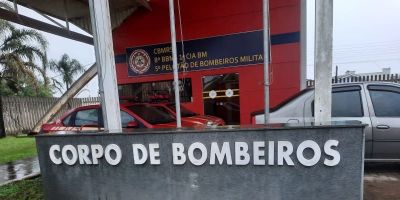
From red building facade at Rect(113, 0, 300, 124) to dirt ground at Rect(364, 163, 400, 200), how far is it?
359 centimetres

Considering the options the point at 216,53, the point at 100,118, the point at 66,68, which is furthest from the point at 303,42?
the point at 66,68

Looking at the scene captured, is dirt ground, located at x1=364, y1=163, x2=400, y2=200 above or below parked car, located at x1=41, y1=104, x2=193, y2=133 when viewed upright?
below

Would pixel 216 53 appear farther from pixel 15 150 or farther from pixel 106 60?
pixel 15 150

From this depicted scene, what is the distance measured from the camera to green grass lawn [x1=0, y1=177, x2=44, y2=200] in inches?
184

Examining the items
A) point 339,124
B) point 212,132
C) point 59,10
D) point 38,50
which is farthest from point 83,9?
point 339,124

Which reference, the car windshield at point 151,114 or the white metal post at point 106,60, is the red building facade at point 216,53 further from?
the white metal post at point 106,60

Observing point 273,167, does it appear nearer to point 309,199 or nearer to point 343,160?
point 309,199

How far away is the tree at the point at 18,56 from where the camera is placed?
12.9m

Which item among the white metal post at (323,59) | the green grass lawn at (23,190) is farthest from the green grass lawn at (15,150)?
the white metal post at (323,59)

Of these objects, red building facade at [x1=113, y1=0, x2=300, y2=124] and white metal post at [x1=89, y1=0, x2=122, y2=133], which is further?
red building facade at [x1=113, y1=0, x2=300, y2=124]

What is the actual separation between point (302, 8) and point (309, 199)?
22.2ft

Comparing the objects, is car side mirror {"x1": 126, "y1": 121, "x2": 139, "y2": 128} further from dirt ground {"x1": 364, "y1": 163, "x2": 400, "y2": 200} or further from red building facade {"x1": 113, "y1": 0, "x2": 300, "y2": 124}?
dirt ground {"x1": 364, "y1": 163, "x2": 400, "y2": 200}

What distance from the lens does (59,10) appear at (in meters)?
9.69

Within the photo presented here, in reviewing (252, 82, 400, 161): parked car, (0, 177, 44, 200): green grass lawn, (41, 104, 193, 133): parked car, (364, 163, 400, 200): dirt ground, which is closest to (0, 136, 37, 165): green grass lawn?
(41, 104, 193, 133): parked car
